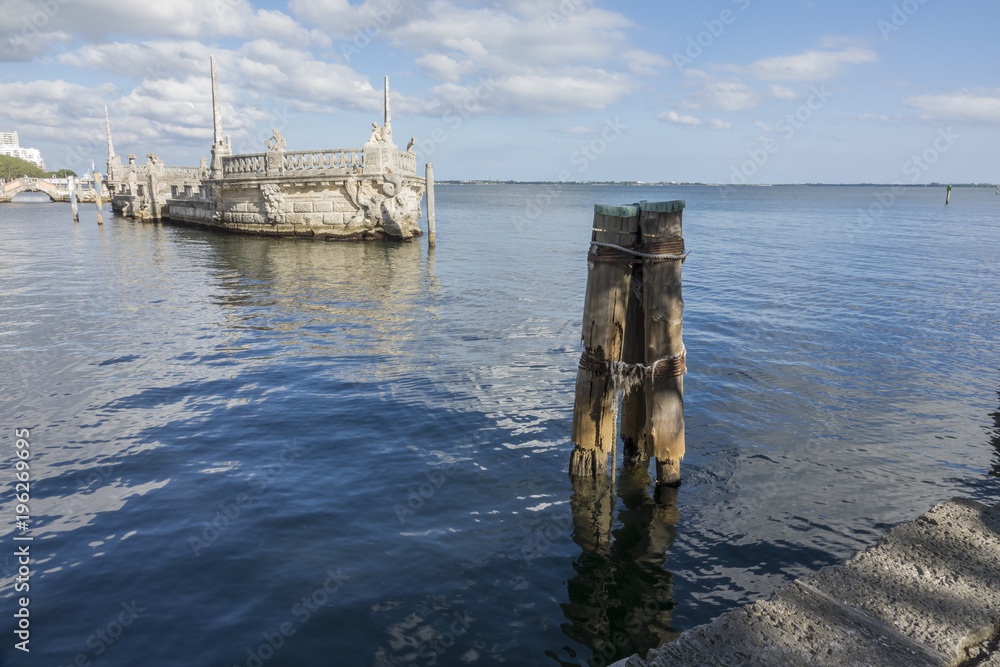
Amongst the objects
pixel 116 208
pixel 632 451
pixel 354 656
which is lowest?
pixel 354 656

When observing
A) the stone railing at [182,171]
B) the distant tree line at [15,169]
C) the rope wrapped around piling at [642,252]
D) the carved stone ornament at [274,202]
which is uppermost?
the distant tree line at [15,169]

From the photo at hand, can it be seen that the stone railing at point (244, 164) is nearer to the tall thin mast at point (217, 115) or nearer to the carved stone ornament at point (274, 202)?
the carved stone ornament at point (274, 202)

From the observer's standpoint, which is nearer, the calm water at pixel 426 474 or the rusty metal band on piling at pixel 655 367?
the calm water at pixel 426 474

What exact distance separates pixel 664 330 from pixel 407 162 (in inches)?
1128

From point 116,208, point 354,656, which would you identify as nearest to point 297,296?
point 354,656

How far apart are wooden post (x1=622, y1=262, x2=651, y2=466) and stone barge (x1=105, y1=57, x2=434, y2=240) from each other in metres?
24.1

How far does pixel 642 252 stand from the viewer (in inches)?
207

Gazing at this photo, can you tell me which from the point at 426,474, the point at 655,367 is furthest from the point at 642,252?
the point at 426,474

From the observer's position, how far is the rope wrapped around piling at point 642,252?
17.1ft

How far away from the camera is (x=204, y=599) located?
15.3 feet

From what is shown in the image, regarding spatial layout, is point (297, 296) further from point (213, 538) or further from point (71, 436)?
point (213, 538)

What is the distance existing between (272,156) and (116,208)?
33117 mm

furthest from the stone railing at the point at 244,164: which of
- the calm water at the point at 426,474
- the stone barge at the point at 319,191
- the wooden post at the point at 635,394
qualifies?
the wooden post at the point at 635,394

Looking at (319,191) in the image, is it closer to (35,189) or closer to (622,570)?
(622,570)
